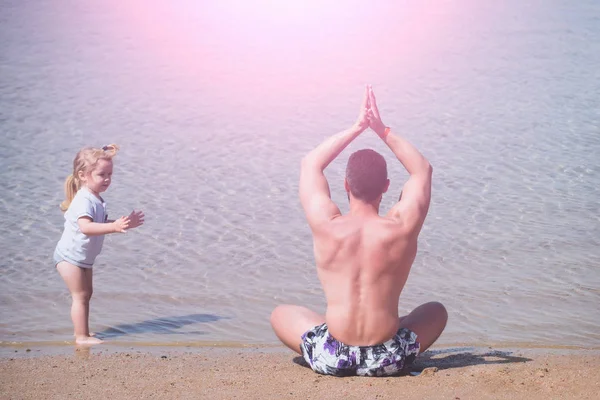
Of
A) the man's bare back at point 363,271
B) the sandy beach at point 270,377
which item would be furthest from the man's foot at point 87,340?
the man's bare back at point 363,271

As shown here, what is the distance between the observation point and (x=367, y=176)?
450 cm

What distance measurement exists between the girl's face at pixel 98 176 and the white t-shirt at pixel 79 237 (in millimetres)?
45

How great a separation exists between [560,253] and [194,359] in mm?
3445

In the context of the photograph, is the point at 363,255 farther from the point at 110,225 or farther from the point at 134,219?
the point at 110,225

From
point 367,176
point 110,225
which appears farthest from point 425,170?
point 110,225

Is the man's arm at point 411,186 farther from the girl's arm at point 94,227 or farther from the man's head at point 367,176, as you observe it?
the girl's arm at point 94,227

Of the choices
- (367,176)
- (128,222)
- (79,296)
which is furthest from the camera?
(79,296)

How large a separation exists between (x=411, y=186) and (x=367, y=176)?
0.26 metres

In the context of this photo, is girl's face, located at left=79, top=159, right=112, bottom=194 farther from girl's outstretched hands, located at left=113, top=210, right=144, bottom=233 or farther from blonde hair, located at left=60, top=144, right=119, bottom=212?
girl's outstretched hands, located at left=113, top=210, right=144, bottom=233

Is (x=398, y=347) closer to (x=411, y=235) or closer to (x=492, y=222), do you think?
(x=411, y=235)

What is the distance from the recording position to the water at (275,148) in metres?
6.54

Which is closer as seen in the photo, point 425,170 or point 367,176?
point 367,176

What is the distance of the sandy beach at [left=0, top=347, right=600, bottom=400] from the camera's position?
4.43 metres

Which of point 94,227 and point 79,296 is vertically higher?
point 94,227
